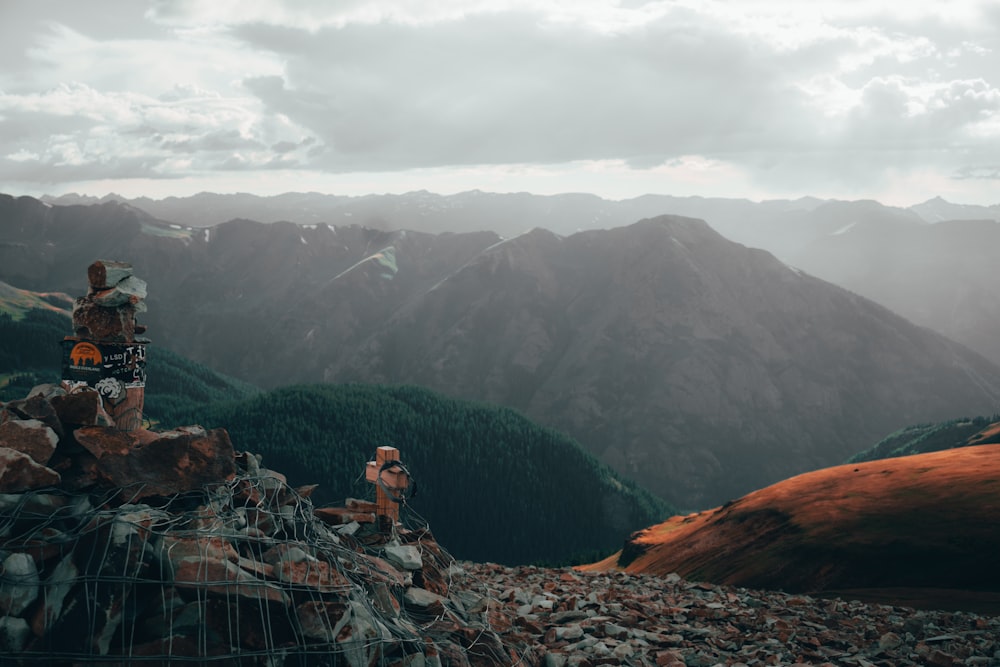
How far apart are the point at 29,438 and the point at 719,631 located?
23.1 metres

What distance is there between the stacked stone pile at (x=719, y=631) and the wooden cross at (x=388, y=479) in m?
3.96

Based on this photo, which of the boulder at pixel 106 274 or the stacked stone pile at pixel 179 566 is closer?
the stacked stone pile at pixel 179 566

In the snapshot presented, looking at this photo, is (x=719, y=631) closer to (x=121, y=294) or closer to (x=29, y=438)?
(x=29, y=438)

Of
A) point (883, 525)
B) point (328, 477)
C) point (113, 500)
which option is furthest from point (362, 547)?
point (328, 477)

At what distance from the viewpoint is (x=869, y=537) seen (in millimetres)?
45406

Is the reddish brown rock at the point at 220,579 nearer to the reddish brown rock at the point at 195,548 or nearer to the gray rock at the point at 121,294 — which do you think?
the reddish brown rock at the point at 195,548

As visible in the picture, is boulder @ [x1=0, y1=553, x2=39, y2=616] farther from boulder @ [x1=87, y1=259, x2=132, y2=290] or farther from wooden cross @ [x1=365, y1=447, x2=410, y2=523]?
boulder @ [x1=87, y1=259, x2=132, y2=290]

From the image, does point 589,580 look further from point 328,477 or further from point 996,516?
point 328,477

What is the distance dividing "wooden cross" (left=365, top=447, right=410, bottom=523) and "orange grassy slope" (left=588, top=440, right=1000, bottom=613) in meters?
26.5

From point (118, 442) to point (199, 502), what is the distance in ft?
9.32

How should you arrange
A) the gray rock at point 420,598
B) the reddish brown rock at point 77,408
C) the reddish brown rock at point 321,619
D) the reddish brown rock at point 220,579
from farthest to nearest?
the gray rock at point 420,598, the reddish brown rock at point 77,408, the reddish brown rock at point 321,619, the reddish brown rock at point 220,579

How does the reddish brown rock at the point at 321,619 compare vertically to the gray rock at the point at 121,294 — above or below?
below

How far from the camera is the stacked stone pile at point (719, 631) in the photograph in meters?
22.2

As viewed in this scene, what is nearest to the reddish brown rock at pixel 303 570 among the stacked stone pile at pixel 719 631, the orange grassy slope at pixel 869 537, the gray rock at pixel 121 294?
the stacked stone pile at pixel 719 631
